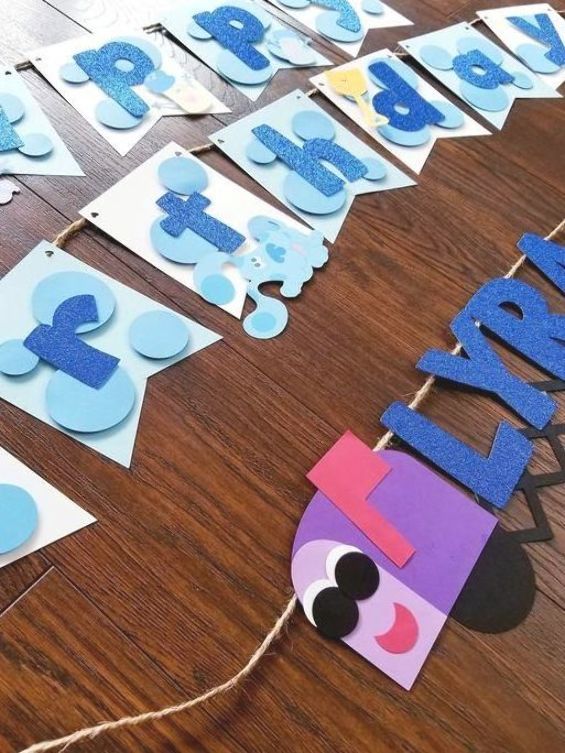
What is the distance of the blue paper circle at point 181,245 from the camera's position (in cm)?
74

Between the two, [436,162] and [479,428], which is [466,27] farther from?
[479,428]

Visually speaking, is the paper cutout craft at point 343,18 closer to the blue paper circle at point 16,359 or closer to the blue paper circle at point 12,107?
the blue paper circle at point 12,107

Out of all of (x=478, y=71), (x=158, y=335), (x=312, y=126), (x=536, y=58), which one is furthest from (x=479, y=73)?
(x=158, y=335)

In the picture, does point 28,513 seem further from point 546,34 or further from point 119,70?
point 546,34

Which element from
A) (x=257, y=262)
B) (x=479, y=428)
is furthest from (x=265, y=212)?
(x=479, y=428)

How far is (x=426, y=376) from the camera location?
0.73 meters

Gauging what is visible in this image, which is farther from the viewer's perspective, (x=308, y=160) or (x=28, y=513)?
(x=308, y=160)

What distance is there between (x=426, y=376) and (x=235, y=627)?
1.02ft

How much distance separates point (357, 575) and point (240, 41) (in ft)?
2.28

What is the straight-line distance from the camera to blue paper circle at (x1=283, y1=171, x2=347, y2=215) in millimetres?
817

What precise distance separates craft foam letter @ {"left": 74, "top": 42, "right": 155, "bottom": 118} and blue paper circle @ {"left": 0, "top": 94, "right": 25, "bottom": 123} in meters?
0.10

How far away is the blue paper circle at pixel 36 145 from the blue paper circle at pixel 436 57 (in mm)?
542

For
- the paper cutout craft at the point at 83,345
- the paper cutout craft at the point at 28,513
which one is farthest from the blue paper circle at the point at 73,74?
the paper cutout craft at the point at 28,513

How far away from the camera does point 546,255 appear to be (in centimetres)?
85
